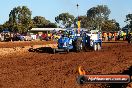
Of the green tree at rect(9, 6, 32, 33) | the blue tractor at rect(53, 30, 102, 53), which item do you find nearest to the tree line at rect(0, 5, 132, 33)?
the green tree at rect(9, 6, 32, 33)

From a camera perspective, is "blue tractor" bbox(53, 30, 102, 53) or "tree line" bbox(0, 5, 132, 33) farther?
"tree line" bbox(0, 5, 132, 33)

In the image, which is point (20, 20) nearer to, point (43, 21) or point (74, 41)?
point (43, 21)

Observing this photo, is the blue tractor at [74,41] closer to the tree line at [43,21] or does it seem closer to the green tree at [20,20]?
the tree line at [43,21]

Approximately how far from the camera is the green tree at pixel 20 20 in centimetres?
8906

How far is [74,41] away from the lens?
76.4 ft

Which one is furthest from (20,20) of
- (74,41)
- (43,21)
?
(74,41)

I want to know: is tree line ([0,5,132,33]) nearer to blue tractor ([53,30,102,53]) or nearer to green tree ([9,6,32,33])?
green tree ([9,6,32,33])

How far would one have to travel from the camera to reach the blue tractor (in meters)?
23.3

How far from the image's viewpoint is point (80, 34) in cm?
2447

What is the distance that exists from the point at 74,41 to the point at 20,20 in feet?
246

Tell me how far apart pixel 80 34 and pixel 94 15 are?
135970 mm

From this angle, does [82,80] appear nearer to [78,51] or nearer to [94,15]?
[78,51]

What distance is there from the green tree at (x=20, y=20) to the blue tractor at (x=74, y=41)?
212 feet

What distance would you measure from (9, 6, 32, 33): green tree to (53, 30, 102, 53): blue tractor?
64579mm
